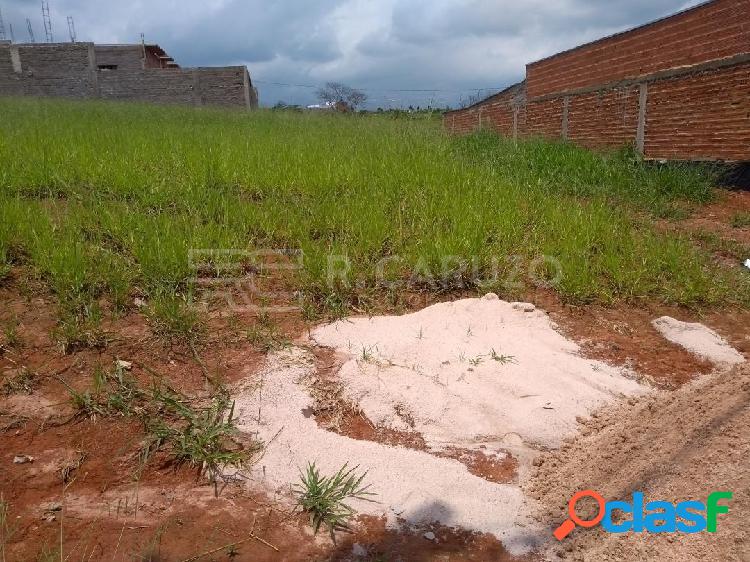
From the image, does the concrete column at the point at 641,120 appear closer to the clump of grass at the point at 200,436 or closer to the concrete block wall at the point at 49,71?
the clump of grass at the point at 200,436

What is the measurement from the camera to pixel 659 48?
29.3 ft

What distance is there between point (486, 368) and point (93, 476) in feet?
6.10

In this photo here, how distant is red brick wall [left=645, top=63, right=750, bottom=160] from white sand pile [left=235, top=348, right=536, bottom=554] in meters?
5.96

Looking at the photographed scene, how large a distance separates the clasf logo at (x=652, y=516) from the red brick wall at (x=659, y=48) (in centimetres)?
805

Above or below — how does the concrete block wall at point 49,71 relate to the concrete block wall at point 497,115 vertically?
above

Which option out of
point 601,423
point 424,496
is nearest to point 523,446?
point 601,423

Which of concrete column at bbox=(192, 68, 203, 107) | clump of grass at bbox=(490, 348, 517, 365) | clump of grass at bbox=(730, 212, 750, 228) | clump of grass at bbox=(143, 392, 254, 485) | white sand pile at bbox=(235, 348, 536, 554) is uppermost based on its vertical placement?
concrete column at bbox=(192, 68, 203, 107)

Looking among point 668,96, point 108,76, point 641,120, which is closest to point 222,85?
point 108,76

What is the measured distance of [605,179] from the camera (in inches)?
259

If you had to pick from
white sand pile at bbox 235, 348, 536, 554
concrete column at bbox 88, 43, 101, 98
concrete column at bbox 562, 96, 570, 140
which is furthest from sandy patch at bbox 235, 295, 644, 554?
concrete column at bbox 88, 43, 101, 98

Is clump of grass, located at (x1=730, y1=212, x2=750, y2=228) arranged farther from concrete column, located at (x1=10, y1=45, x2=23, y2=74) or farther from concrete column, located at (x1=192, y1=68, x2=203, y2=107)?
concrete column, located at (x1=10, y1=45, x2=23, y2=74)

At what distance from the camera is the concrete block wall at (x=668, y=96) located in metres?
6.04

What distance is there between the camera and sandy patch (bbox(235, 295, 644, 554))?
192cm

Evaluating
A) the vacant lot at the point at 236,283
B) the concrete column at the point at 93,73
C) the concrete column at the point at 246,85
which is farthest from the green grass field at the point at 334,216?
the concrete column at the point at 93,73
